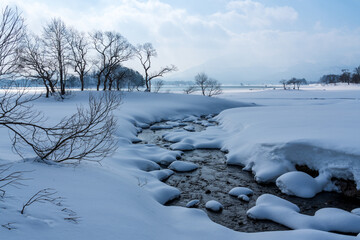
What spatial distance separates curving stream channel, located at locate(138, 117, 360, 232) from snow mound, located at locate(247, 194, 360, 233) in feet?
0.59

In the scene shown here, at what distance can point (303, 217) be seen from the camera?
4504 millimetres

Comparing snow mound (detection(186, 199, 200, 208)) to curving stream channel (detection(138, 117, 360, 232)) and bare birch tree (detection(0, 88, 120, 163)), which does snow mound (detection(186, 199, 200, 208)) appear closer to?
curving stream channel (detection(138, 117, 360, 232))

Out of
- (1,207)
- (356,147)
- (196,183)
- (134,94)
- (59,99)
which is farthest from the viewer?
(134,94)

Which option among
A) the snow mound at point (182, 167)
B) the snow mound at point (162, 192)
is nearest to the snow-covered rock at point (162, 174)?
the snow mound at point (182, 167)

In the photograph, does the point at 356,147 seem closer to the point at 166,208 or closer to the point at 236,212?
the point at 236,212

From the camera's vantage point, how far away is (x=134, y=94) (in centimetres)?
2622

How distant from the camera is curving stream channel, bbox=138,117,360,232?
15.3 ft

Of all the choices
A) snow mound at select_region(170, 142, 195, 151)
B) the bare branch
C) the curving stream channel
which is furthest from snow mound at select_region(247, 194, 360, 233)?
snow mound at select_region(170, 142, 195, 151)

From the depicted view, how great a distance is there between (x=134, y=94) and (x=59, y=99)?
8269mm

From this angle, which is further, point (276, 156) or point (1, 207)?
point (276, 156)

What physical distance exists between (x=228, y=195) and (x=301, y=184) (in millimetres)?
2030

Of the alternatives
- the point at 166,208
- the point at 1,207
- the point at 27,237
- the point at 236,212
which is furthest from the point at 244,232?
the point at 1,207

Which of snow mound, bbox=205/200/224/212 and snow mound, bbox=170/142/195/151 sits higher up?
snow mound, bbox=170/142/195/151

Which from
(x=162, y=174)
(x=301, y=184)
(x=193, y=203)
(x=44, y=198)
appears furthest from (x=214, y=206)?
(x=44, y=198)
